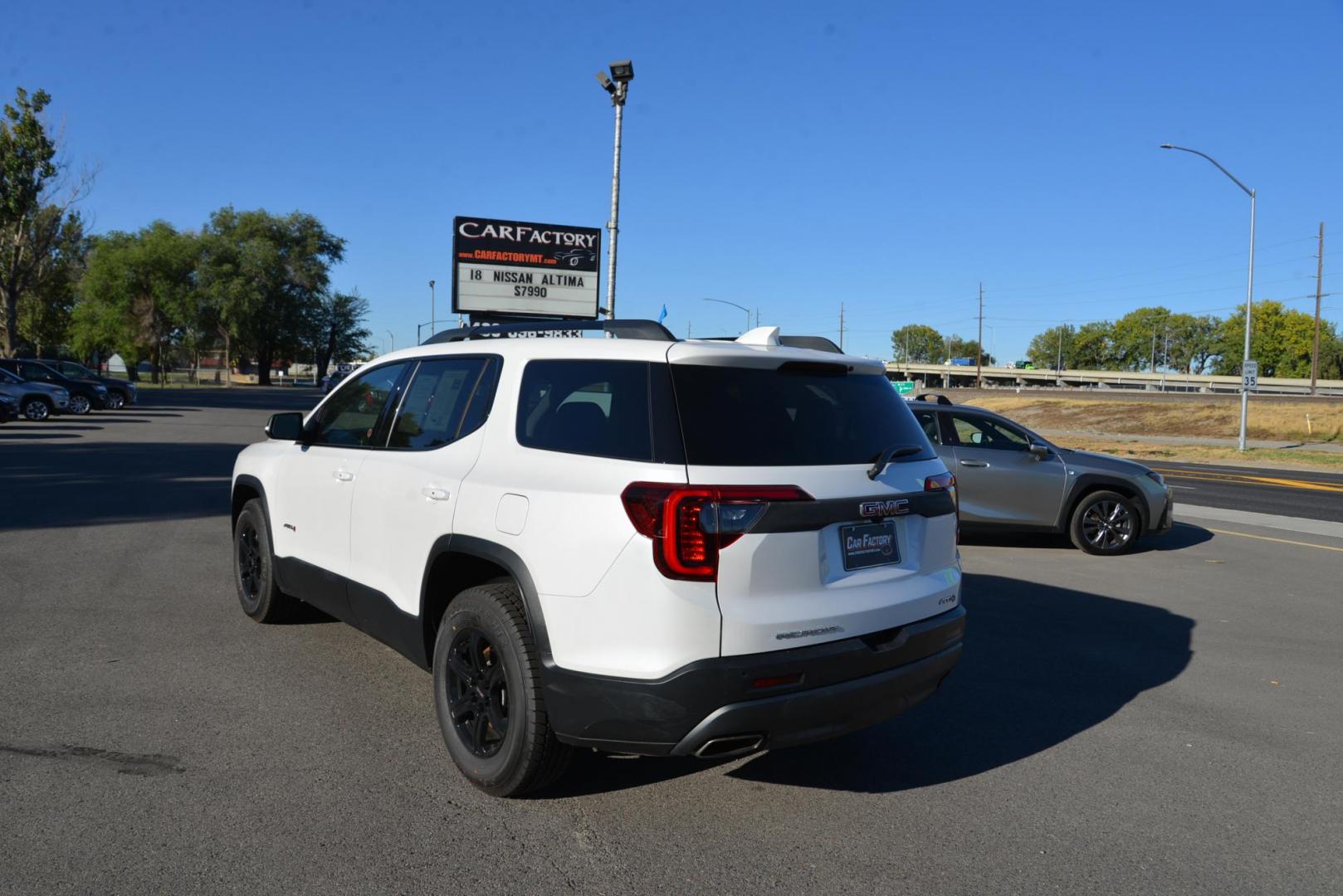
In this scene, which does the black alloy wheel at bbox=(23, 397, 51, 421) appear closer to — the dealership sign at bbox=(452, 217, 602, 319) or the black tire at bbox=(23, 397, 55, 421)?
the black tire at bbox=(23, 397, 55, 421)

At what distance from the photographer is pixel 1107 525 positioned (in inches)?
414

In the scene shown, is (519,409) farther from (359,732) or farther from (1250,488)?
(1250,488)

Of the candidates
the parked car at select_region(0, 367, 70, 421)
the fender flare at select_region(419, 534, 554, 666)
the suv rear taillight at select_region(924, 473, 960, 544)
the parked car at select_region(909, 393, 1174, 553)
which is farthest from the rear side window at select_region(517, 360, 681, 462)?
the parked car at select_region(0, 367, 70, 421)

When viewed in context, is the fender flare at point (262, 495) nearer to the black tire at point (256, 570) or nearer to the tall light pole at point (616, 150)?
the black tire at point (256, 570)

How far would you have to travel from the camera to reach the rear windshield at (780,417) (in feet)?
11.6

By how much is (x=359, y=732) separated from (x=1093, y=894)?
3091mm

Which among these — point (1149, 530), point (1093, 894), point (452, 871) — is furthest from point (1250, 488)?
point (452, 871)

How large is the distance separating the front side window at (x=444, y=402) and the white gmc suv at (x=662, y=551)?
2cm

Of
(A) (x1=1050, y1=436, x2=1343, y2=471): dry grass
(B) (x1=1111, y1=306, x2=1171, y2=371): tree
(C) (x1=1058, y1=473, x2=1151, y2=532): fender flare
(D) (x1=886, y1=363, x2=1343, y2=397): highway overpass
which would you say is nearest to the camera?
(C) (x1=1058, y1=473, x2=1151, y2=532): fender flare

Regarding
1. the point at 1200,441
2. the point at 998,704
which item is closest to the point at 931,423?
the point at 998,704

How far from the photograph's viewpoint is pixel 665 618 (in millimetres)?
3350

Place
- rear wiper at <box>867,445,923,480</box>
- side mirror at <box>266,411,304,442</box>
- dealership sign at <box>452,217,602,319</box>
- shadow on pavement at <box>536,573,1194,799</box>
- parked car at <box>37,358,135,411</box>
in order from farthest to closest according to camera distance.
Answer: parked car at <box>37,358,135,411</box> → dealership sign at <box>452,217,602,319</box> → side mirror at <box>266,411,304,442</box> → shadow on pavement at <box>536,573,1194,799</box> → rear wiper at <box>867,445,923,480</box>

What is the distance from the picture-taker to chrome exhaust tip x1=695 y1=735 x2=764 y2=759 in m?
3.41

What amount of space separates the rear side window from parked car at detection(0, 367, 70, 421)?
28.1 m
